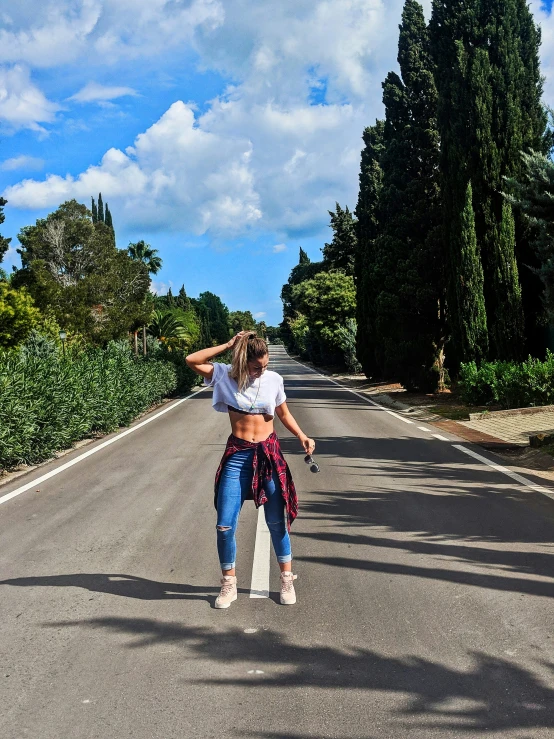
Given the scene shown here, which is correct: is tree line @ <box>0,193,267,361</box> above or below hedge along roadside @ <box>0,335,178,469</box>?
above

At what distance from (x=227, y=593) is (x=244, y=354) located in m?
1.61

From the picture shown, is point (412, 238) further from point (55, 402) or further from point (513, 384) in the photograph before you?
point (55, 402)

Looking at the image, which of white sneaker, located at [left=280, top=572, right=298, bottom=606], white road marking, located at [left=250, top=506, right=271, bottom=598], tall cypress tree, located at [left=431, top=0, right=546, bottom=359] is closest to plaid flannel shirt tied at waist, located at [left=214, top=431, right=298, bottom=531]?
white sneaker, located at [left=280, top=572, right=298, bottom=606]

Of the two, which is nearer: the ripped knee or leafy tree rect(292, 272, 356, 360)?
the ripped knee

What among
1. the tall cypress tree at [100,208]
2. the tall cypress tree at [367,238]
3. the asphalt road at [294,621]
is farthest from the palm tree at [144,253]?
the asphalt road at [294,621]

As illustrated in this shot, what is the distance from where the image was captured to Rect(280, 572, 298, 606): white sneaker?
5.11 meters

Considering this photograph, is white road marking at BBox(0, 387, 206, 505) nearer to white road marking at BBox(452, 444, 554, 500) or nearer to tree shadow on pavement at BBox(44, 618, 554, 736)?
tree shadow on pavement at BBox(44, 618, 554, 736)

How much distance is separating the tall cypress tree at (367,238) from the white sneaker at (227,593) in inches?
1294

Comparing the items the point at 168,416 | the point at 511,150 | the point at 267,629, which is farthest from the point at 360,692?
the point at 511,150

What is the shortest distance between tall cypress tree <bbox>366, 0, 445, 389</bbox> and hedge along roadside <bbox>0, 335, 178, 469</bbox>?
12238 millimetres

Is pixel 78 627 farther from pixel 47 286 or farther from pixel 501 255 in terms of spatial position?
pixel 47 286

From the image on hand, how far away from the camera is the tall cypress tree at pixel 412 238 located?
2962 cm

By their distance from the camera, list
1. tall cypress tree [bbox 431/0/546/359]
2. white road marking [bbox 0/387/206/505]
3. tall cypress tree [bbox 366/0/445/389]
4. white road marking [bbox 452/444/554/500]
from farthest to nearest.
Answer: tall cypress tree [bbox 366/0/445/389] → tall cypress tree [bbox 431/0/546/359] → white road marking [bbox 0/387/206/505] → white road marking [bbox 452/444/554/500]

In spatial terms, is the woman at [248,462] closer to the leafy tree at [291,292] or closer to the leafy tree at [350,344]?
the leafy tree at [350,344]
